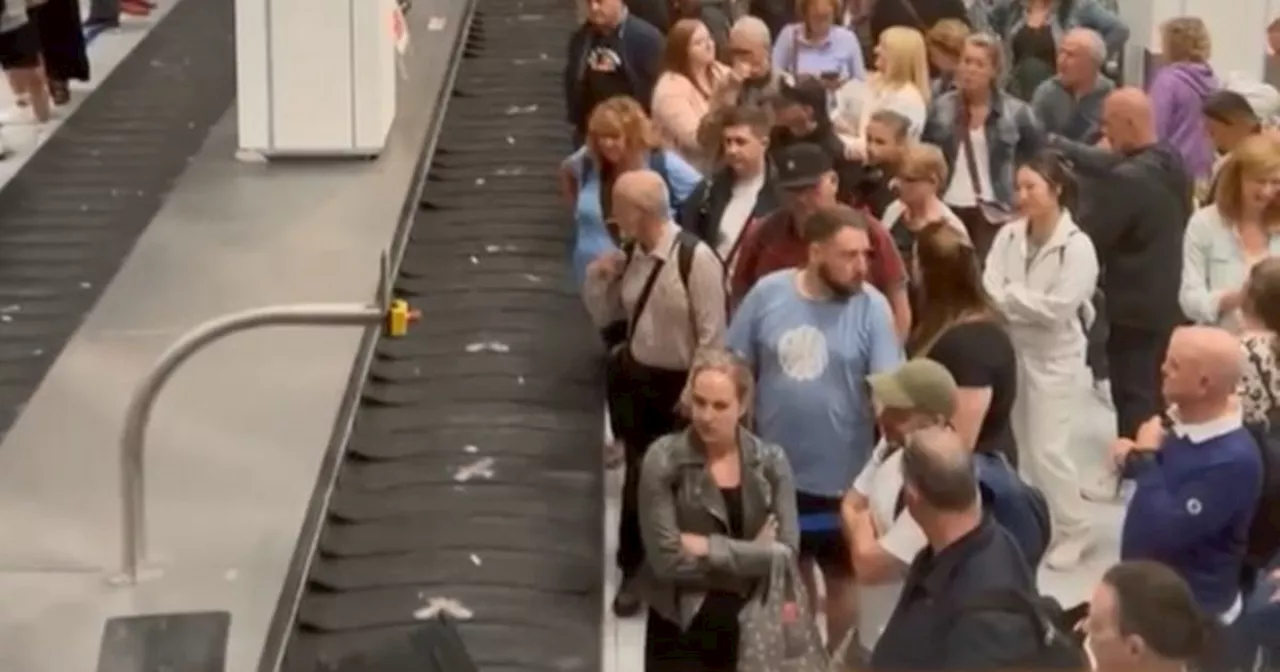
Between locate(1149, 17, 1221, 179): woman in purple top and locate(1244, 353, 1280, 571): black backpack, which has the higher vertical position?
locate(1244, 353, 1280, 571): black backpack

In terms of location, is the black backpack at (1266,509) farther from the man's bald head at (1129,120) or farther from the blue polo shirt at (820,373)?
the man's bald head at (1129,120)

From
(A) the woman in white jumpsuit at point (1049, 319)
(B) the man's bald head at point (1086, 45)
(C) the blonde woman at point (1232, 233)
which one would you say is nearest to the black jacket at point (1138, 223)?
(A) the woman in white jumpsuit at point (1049, 319)

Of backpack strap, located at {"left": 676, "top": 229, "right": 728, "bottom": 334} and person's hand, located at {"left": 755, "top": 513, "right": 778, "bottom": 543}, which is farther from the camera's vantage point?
backpack strap, located at {"left": 676, "top": 229, "right": 728, "bottom": 334}

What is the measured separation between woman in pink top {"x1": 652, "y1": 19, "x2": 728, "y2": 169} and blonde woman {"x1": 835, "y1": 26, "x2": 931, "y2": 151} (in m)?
0.52

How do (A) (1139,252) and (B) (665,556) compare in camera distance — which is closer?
(B) (665,556)

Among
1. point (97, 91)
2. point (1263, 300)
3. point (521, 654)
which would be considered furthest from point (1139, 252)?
point (97, 91)

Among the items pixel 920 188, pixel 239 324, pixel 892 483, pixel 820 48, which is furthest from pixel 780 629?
pixel 820 48

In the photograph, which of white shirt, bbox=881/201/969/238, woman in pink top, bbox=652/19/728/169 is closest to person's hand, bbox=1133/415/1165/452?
white shirt, bbox=881/201/969/238

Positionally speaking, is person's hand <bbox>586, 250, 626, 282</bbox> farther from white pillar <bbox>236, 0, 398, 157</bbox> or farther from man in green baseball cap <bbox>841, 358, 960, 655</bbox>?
white pillar <bbox>236, 0, 398, 157</bbox>

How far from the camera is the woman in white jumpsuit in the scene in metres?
7.34

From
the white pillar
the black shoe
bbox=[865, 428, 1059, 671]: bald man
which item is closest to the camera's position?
bbox=[865, 428, 1059, 671]: bald man

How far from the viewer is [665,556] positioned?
6.06 meters

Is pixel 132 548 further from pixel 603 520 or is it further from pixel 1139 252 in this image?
pixel 1139 252

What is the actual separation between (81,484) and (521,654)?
1.61m
